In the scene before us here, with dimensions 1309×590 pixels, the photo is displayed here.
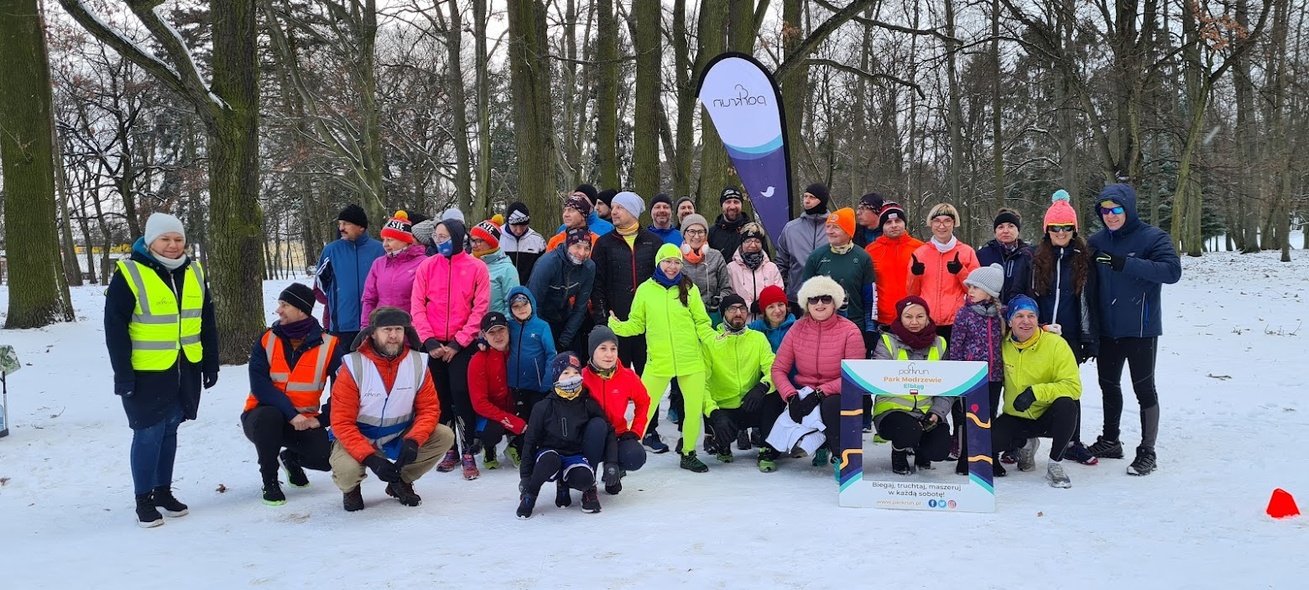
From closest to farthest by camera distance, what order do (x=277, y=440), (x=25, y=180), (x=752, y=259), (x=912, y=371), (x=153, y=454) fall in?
(x=153, y=454), (x=912, y=371), (x=277, y=440), (x=752, y=259), (x=25, y=180)

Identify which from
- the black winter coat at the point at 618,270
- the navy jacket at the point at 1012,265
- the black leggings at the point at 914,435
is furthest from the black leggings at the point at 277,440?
the navy jacket at the point at 1012,265

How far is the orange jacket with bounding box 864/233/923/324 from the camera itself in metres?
6.05

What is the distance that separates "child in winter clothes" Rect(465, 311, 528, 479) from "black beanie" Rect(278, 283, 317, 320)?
3.55 feet

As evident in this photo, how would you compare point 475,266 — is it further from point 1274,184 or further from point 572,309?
point 1274,184

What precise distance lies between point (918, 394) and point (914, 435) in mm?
412

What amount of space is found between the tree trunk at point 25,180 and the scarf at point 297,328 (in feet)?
31.0

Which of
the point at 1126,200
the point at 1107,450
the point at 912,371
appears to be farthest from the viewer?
the point at 1107,450

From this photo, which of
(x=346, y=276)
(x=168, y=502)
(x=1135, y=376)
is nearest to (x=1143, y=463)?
(x=1135, y=376)

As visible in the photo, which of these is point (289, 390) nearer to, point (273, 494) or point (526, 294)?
point (273, 494)

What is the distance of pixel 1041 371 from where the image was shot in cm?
502

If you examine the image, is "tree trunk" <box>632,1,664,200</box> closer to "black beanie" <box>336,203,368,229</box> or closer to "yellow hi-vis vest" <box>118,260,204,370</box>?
"black beanie" <box>336,203,368,229</box>

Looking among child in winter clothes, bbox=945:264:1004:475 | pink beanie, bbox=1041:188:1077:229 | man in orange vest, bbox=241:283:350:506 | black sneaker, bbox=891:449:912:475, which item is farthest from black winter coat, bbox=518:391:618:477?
pink beanie, bbox=1041:188:1077:229

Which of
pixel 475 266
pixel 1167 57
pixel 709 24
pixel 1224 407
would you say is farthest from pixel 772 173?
pixel 1167 57

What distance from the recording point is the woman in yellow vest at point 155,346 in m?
4.43
